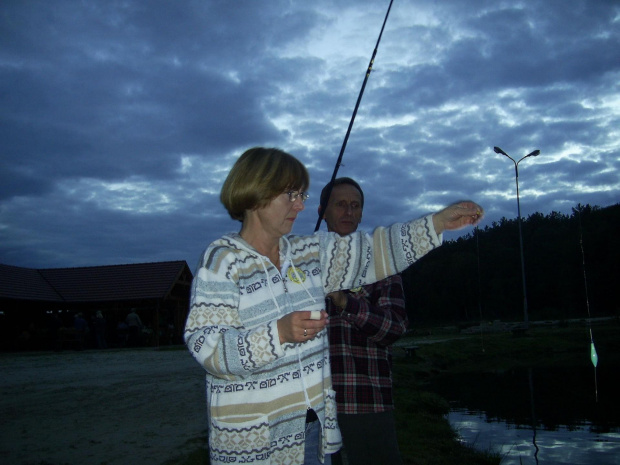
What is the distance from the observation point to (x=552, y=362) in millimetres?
18500

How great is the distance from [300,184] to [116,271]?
26.8 m

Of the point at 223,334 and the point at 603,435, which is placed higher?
the point at 223,334

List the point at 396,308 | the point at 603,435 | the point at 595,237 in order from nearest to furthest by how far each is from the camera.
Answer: the point at 396,308, the point at 603,435, the point at 595,237

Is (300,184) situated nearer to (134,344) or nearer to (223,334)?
(223,334)

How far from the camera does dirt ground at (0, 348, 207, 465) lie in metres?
4.96

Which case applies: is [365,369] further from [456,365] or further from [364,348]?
[456,365]

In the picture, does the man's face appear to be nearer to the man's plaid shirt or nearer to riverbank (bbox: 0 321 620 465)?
the man's plaid shirt

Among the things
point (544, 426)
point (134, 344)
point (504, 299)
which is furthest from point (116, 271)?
point (504, 299)

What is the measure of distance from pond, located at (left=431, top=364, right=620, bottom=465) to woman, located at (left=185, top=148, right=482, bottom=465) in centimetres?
598

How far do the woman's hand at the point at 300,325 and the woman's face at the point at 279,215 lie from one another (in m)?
0.48

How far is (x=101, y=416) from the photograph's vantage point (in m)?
6.77

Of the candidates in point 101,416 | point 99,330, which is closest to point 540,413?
point 101,416

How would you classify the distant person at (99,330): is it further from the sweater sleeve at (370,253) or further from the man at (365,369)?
the sweater sleeve at (370,253)

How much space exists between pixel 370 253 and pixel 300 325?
0.66m
